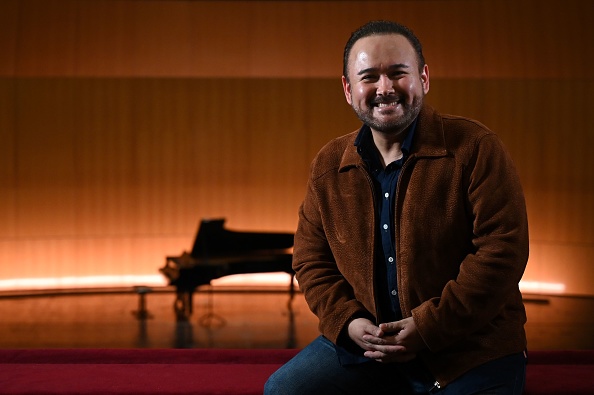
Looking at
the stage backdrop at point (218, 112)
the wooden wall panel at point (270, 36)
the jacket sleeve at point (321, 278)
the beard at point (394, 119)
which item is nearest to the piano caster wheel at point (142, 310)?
the stage backdrop at point (218, 112)

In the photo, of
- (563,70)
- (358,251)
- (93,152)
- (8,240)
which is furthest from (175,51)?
(358,251)

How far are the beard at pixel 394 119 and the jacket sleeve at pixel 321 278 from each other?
0.84 feet

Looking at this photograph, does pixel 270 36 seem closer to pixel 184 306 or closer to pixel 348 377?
pixel 184 306

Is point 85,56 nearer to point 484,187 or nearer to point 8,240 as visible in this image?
point 8,240

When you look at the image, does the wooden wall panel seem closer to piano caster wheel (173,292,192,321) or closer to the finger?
piano caster wheel (173,292,192,321)

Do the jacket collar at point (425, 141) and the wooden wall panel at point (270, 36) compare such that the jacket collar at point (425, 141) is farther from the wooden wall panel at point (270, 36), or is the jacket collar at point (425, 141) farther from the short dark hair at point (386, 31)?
the wooden wall panel at point (270, 36)

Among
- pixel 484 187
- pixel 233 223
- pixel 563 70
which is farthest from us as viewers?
pixel 233 223

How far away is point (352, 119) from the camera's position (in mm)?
7043

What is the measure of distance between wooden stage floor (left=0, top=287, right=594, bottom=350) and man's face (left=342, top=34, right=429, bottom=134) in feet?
9.37

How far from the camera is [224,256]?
5.53 m

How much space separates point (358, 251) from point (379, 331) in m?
0.21

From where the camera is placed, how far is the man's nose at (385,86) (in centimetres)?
163

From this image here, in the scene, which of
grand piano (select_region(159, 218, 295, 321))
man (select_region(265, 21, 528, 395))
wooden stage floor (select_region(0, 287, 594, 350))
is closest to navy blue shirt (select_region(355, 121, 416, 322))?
man (select_region(265, 21, 528, 395))

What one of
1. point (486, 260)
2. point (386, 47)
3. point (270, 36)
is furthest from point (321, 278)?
point (270, 36)
